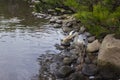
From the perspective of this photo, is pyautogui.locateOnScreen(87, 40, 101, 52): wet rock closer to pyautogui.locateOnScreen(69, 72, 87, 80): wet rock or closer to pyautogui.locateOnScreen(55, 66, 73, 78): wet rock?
pyautogui.locateOnScreen(55, 66, 73, 78): wet rock

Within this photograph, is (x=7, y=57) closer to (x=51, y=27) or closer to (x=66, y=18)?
(x=51, y=27)

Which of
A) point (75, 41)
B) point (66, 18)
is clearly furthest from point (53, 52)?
point (66, 18)

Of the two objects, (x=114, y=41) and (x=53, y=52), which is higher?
(x=114, y=41)

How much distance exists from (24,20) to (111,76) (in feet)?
37.4

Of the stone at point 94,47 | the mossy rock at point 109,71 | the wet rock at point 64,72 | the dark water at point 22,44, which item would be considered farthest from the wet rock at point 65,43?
the mossy rock at point 109,71

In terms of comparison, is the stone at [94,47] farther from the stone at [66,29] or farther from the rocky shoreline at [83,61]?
the stone at [66,29]

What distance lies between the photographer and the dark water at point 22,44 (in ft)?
31.4

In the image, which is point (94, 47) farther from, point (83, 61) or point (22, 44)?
point (22, 44)

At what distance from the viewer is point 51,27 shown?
1667 cm

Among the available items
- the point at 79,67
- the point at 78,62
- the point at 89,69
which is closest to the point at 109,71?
the point at 89,69

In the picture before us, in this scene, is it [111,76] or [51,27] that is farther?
[51,27]

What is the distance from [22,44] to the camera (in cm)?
1279

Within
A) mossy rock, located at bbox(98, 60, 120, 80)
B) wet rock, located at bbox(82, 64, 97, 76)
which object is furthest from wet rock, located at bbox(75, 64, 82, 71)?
mossy rock, located at bbox(98, 60, 120, 80)

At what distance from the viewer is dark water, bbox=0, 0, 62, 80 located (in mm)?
9562
